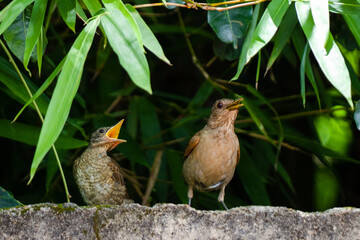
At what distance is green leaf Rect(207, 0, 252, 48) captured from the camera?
3.25 metres

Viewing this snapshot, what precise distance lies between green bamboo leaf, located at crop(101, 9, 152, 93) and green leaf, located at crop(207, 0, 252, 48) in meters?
0.99

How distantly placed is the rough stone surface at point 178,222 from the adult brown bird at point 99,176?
0.76 metres

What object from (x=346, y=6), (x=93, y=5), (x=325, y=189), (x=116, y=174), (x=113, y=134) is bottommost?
(x=325, y=189)

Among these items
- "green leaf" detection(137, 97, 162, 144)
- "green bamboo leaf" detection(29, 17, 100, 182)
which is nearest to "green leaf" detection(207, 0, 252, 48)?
"green bamboo leaf" detection(29, 17, 100, 182)

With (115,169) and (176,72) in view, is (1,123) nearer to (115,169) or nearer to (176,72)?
(115,169)

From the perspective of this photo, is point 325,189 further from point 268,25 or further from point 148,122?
point 268,25

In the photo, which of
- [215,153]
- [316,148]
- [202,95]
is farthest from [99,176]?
[202,95]

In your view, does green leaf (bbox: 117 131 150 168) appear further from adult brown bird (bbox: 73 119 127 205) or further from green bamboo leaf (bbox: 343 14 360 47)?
green bamboo leaf (bbox: 343 14 360 47)

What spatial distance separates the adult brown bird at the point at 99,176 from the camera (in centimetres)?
316

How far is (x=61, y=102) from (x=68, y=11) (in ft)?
2.16

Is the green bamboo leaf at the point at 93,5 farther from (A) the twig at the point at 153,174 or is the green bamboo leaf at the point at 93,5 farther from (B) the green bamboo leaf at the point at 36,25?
(A) the twig at the point at 153,174

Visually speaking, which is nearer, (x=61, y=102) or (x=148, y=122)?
(x=61, y=102)

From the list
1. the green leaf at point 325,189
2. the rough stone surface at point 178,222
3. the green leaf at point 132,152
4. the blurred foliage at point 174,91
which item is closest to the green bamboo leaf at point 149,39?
Result: the blurred foliage at point 174,91

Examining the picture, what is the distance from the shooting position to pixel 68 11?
276 centimetres
